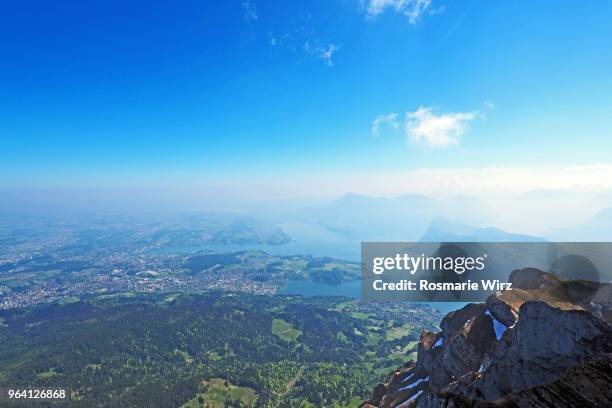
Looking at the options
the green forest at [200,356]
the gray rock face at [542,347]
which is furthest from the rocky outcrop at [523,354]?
the green forest at [200,356]

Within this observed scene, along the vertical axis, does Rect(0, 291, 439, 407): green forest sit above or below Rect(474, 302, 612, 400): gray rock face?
below

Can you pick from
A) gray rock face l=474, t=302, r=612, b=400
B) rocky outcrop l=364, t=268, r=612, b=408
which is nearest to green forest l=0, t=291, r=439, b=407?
rocky outcrop l=364, t=268, r=612, b=408

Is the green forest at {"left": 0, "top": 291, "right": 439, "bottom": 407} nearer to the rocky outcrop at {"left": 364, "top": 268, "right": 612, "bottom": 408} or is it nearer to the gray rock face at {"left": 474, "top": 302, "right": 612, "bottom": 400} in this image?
the rocky outcrop at {"left": 364, "top": 268, "right": 612, "bottom": 408}

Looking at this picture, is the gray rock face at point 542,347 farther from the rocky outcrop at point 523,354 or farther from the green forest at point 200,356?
the green forest at point 200,356

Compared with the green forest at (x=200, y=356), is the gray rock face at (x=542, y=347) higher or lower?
higher

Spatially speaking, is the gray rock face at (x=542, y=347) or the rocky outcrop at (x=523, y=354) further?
the gray rock face at (x=542, y=347)

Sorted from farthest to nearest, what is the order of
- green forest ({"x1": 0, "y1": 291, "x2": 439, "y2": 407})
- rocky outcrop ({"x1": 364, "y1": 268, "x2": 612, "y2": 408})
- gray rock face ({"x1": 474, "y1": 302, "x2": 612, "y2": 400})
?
green forest ({"x1": 0, "y1": 291, "x2": 439, "y2": 407}) < gray rock face ({"x1": 474, "y1": 302, "x2": 612, "y2": 400}) < rocky outcrop ({"x1": 364, "y1": 268, "x2": 612, "y2": 408})

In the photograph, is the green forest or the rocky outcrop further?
the green forest

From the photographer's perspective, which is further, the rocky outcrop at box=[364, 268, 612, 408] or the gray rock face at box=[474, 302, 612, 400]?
the gray rock face at box=[474, 302, 612, 400]

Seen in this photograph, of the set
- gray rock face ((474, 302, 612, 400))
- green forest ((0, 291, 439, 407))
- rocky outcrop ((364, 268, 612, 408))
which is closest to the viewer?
rocky outcrop ((364, 268, 612, 408))
